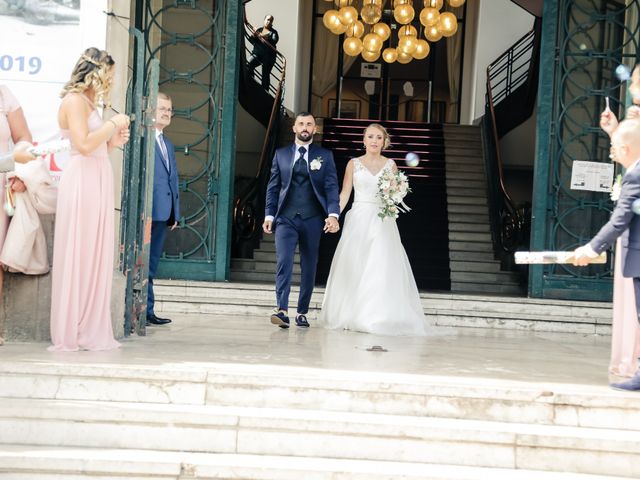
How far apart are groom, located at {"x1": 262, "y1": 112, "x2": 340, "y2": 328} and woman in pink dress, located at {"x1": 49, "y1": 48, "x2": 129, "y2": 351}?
2.12m

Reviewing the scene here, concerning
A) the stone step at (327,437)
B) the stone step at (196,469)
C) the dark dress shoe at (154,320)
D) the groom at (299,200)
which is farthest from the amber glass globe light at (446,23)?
the stone step at (196,469)

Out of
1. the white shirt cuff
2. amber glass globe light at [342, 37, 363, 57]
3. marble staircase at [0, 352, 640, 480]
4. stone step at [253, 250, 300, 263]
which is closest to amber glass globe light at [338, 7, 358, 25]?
amber glass globe light at [342, 37, 363, 57]

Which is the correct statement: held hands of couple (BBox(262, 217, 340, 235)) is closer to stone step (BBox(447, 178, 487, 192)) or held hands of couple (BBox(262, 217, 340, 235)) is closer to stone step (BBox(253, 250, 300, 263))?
stone step (BBox(253, 250, 300, 263))

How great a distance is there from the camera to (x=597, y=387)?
15.5ft

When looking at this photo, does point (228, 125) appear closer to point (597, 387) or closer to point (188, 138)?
point (188, 138)

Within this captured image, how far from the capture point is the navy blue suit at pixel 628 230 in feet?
15.0

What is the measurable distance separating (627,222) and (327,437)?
195 cm

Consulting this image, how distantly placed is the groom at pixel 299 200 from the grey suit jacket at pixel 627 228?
310 centimetres

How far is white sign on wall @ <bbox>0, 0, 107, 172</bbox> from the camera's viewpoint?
586cm

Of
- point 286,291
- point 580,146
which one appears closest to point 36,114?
point 286,291

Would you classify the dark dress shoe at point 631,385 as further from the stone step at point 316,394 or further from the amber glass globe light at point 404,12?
the amber glass globe light at point 404,12

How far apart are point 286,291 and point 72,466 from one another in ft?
12.2

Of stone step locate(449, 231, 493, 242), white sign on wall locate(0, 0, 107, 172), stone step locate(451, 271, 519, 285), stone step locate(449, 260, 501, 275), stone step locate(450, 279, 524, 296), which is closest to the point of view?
white sign on wall locate(0, 0, 107, 172)

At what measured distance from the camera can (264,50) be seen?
15.9 m
